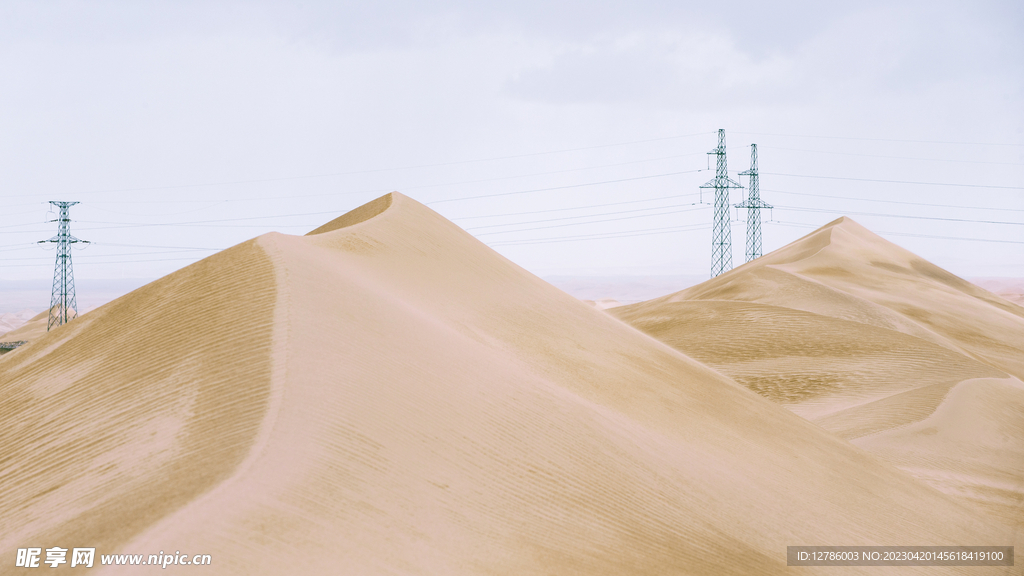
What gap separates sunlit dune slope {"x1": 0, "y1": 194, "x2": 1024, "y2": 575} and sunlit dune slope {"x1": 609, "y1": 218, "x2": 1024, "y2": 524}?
4106mm

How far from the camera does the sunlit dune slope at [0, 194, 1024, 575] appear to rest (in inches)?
245

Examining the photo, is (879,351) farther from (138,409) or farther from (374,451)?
(138,409)

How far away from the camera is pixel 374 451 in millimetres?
7203

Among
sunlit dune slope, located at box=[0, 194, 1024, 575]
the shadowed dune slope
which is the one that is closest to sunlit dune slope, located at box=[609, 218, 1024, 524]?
sunlit dune slope, located at box=[0, 194, 1024, 575]

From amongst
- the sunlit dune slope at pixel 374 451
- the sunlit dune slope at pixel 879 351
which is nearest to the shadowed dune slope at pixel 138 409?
the sunlit dune slope at pixel 374 451

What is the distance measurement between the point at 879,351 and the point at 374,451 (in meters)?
23.3

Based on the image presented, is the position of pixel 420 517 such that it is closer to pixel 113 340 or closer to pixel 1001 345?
pixel 113 340

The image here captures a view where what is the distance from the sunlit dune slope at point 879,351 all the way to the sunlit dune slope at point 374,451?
411cm

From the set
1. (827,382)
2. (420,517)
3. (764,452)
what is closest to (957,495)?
(764,452)

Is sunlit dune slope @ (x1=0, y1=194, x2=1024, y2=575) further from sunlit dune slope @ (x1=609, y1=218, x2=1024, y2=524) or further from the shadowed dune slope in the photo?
sunlit dune slope @ (x1=609, y1=218, x2=1024, y2=524)

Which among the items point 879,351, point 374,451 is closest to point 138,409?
point 374,451

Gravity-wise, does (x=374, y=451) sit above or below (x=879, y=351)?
above

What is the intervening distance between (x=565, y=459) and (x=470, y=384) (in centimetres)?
151

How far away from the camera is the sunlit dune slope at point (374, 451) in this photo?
6211 mm
